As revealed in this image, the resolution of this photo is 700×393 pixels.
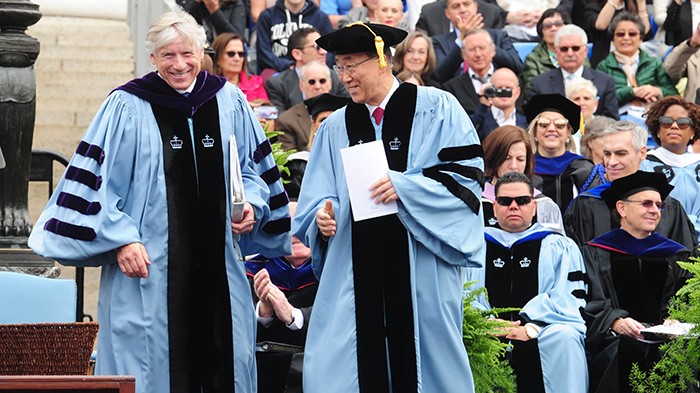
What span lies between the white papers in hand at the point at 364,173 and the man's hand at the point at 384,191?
0.03m

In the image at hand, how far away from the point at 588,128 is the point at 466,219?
586 centimetres

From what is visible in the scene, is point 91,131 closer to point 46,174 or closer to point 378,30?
point 378,30

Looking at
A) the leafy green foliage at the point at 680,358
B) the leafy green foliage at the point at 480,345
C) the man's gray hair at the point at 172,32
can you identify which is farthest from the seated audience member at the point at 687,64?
the man's gray hair at the point at 172,32

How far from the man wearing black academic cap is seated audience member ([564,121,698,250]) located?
150 inches

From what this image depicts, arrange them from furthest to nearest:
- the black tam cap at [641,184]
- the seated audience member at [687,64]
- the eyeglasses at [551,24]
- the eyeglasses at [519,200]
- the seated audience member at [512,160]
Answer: the eyeglasses at [551,24] < the seated audience member at [687,64] < the seated audience member at [512,160] < the black tam cap at [641,184] < the eyeglasses at [519,200]

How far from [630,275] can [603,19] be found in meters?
6.09

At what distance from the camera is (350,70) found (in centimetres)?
767

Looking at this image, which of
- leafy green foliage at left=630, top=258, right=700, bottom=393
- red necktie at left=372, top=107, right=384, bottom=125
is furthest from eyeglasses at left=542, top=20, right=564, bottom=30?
red necktie at left=372, top=107, right=384, bottom=125

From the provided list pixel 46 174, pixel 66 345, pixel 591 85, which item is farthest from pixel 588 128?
pixel 66 345

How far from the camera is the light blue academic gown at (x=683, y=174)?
1218 cm

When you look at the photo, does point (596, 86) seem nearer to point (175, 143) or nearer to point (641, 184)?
point (641, 184)

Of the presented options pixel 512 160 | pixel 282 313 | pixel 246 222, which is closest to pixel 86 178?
pixel 246 222

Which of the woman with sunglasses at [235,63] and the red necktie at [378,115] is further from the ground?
the woman with sunglasses at [235,63]

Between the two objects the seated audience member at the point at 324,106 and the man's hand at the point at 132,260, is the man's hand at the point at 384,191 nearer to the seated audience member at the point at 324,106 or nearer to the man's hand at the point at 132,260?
the man's hand at the point at 132,260
